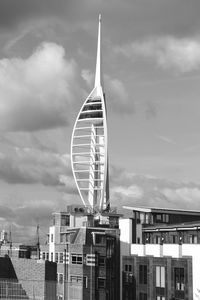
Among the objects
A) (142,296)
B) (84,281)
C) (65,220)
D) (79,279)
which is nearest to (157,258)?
(142,296)

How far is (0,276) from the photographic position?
10919 centimetres

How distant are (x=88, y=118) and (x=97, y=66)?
1675 centimetres

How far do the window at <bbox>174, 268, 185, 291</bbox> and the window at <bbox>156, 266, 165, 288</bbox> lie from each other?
9.43ft

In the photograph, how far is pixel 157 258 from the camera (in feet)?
303

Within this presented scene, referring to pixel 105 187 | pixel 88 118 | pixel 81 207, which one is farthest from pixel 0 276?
pixel 88 118

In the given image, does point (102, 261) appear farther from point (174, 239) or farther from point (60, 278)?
point (174, 239)

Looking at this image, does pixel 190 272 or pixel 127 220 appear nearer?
pixel 190 272

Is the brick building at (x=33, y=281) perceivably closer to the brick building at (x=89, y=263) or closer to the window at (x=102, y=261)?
the brick building at (x=89, y=263)

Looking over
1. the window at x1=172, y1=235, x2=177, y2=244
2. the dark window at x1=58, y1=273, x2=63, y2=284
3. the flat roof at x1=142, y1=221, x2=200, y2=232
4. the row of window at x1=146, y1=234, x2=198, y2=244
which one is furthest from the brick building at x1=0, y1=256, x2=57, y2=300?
the window at x1=172, y1=235, x2=177, y2=244

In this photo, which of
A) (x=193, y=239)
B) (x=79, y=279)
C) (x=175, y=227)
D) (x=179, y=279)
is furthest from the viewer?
(x=79, y=279)

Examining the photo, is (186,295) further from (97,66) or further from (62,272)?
(97,66)

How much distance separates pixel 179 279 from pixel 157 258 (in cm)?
594

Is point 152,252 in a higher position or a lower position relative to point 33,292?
higher

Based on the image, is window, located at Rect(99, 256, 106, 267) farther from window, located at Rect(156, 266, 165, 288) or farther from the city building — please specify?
window, located at Rect(156, 266, 165, 288)
